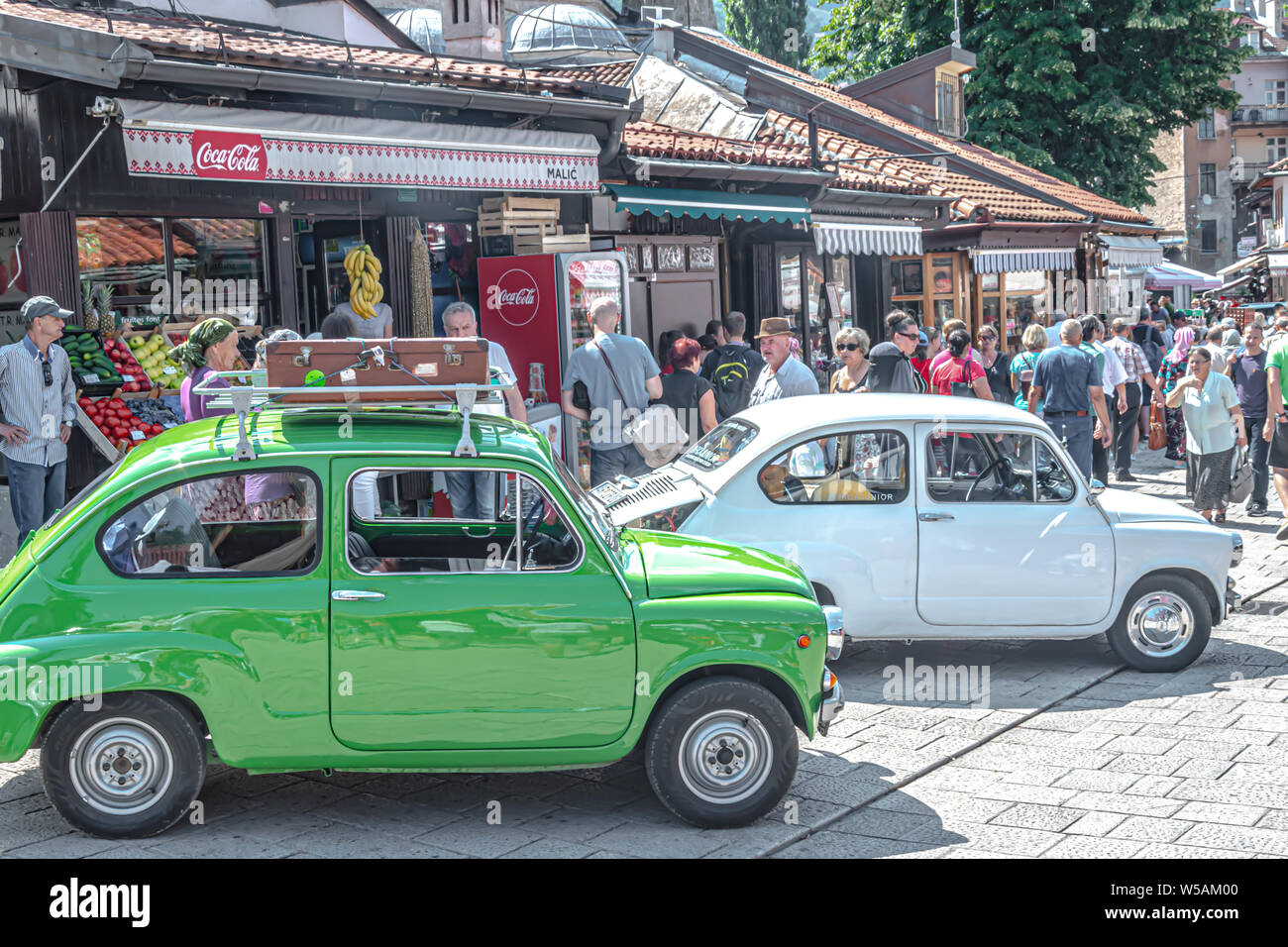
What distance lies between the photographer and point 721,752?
17.4 feet

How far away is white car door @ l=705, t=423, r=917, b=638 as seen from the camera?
24.1 feet

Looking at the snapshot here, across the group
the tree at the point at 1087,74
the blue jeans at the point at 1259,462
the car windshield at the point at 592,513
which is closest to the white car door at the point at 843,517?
the car windshield at the point at 592,513

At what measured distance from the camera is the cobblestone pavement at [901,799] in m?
5.10

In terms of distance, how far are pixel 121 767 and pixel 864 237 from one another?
13.6 m

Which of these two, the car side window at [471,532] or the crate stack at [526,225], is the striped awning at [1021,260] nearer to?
the crate stack at [526,225]

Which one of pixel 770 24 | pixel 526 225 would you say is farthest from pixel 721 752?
pixel 770 24

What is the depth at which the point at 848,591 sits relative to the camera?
7.32 metres

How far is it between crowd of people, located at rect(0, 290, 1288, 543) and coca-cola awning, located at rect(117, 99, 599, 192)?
1204mm

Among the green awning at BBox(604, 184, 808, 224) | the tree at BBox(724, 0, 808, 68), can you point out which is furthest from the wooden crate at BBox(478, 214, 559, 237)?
the tree at BBox(724, 0, 808, 68)

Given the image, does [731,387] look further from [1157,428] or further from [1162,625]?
[1157,428]

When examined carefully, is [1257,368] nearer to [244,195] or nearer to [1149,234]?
[244,195]

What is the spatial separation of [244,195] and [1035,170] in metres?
24.8

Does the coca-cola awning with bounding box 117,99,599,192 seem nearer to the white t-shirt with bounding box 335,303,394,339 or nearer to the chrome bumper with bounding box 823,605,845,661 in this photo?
the white t-shirt with bounding box 335,303,394,339

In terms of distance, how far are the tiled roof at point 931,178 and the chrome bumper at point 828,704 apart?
43.9 ft
